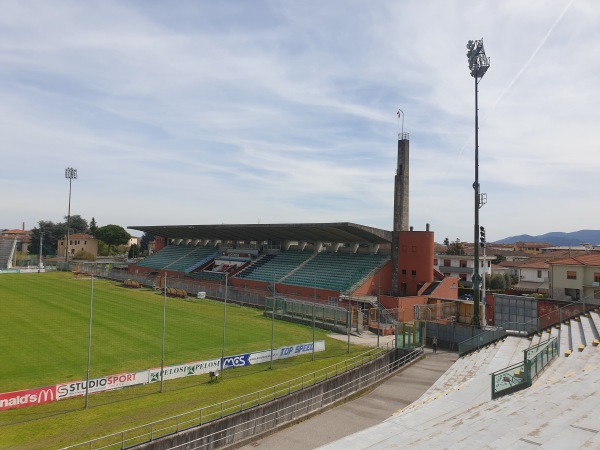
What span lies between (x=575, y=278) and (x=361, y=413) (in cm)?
4097

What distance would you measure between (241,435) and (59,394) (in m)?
9.13

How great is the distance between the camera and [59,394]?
20578 millimetres

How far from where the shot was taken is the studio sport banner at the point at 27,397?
1927 cm

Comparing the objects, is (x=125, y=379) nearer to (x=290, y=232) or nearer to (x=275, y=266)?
(x=275, y=266)

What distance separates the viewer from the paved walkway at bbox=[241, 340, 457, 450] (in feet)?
60.1

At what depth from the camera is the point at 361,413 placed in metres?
21.3

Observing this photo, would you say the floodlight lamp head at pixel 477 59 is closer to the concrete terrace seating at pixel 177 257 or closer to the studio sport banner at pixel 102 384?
the studio sport banner at pixel 102 384

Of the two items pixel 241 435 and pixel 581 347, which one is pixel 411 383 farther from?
pixel 241 435

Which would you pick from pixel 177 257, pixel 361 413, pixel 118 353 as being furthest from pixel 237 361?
pixel 177 257

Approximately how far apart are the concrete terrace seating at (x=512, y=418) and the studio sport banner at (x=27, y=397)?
13675mm

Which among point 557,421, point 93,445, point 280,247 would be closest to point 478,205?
point 557,421

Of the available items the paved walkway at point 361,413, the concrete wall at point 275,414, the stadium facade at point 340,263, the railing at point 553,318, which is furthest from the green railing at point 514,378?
the stadium facade at point 340,263

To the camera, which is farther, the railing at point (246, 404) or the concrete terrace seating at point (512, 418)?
the railing at point (246, 404)

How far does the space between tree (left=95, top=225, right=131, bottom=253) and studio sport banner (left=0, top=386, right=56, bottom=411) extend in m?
123
